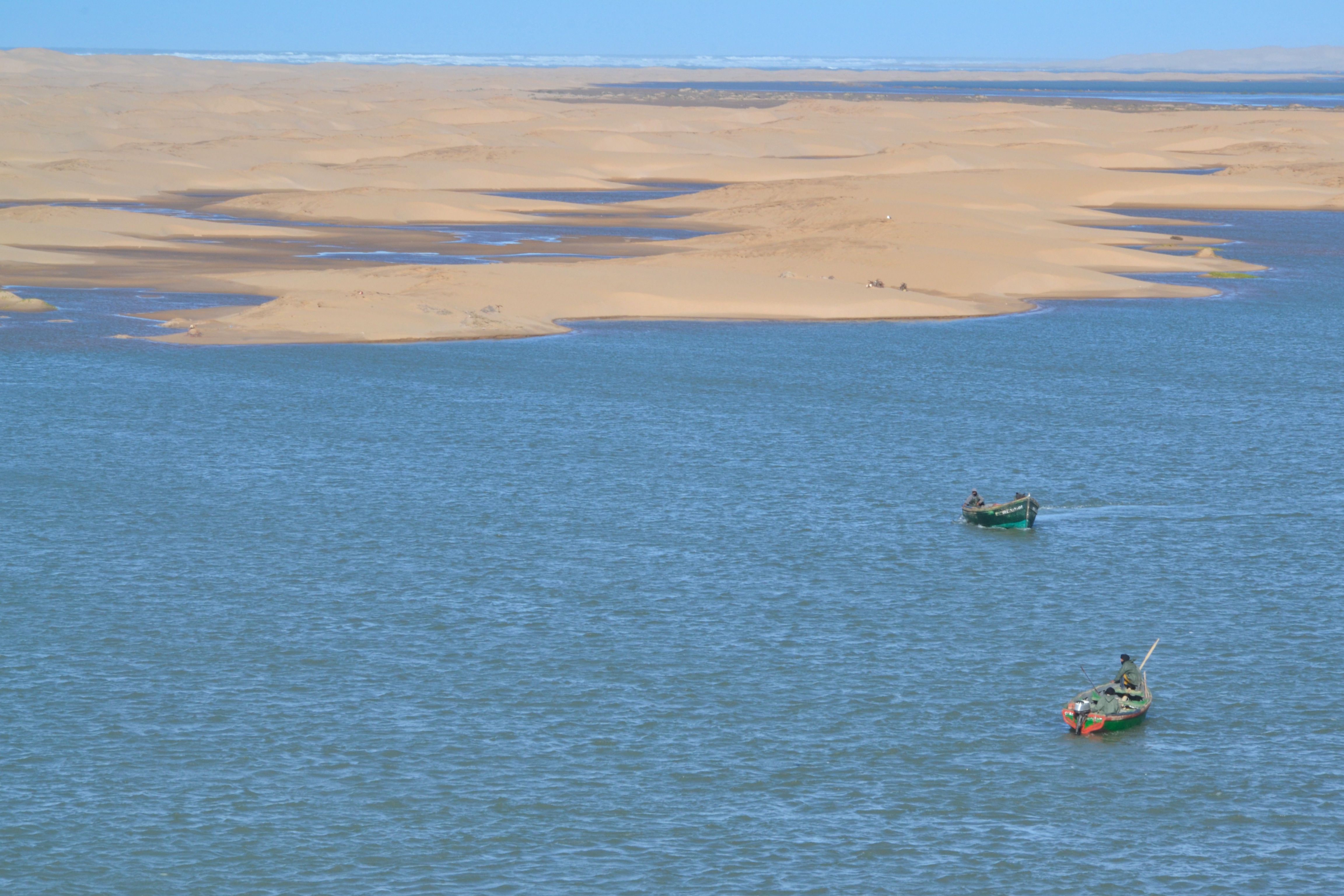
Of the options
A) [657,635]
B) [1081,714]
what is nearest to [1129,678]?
[1081,714]

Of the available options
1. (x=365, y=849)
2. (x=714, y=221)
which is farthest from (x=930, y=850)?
(x=714, y=221)

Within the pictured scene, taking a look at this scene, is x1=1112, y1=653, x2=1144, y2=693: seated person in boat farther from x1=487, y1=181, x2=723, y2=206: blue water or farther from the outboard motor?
x1=487, y1=181, x2=723, y2=206: blue water

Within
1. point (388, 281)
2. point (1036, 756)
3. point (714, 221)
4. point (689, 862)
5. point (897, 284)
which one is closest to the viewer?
point (689, 862)

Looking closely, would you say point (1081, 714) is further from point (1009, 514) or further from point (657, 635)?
point (1009, 514)

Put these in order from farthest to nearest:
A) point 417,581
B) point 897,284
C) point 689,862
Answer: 1. point 897,284
2. point 417,581
3. point 689,862

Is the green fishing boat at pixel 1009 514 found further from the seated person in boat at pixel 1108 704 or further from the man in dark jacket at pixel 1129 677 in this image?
the seated person in boat at pixel 1108 704

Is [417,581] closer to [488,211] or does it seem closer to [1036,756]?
[1036,756]

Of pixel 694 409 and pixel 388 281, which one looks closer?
pixel 694 409
